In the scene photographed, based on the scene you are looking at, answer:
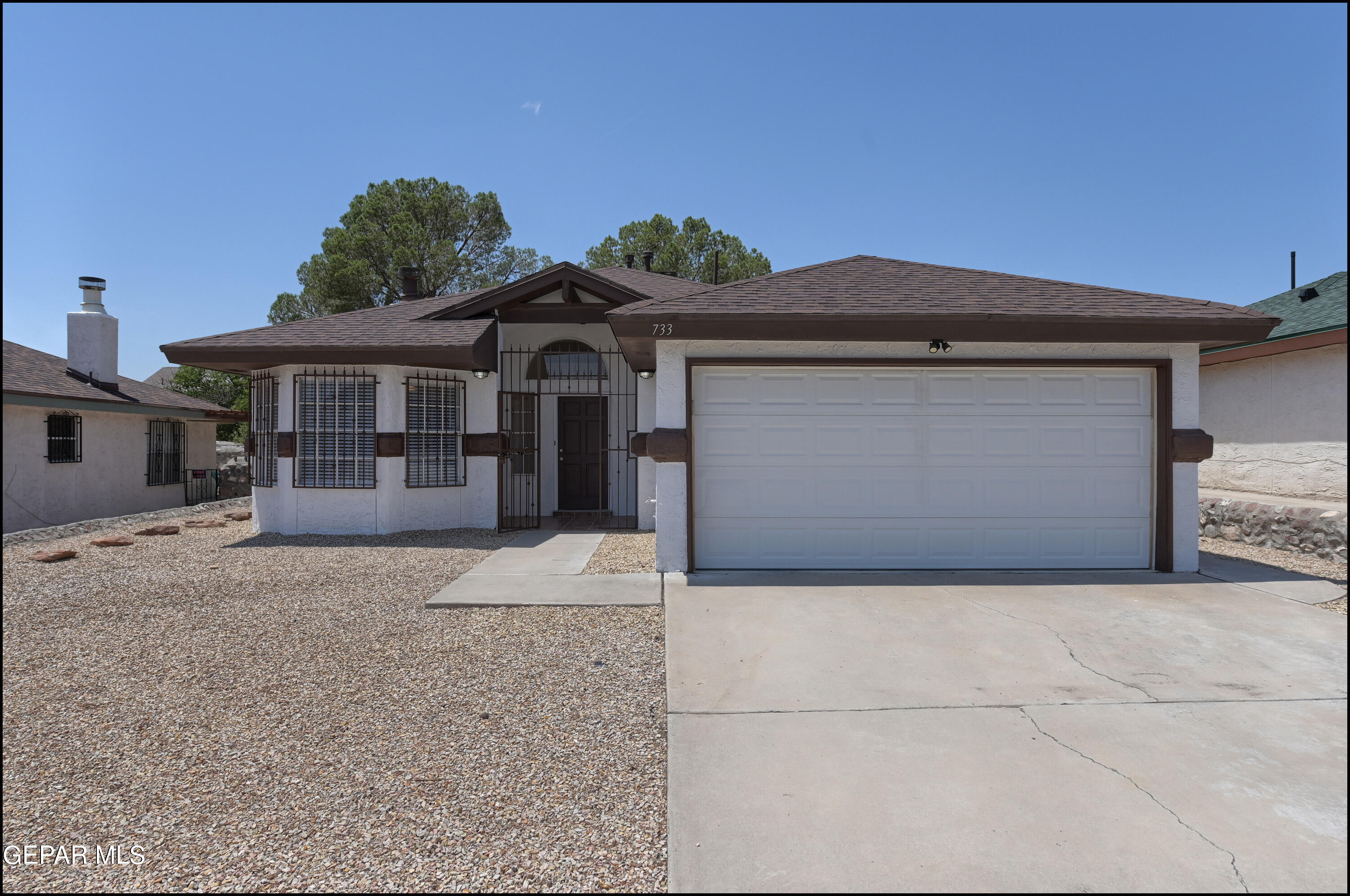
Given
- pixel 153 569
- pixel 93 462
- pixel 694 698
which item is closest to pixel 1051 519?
pixel 694 698

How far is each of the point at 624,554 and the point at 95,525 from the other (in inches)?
353

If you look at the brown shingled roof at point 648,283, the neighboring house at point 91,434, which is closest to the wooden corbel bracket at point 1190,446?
the brown shingled roof at point 648,283

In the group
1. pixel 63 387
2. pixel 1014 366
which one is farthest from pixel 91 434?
pixel 1014 366

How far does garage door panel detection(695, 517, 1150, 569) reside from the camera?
732 centimetres

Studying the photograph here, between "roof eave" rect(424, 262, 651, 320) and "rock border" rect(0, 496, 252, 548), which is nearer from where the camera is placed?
"rock border" rect(0, 496, 252, 548)

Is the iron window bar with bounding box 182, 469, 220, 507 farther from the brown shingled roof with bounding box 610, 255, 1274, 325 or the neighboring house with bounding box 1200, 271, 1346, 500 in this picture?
the neighboring house with bounding box 1200, 271, 1346, 500

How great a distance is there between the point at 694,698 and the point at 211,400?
2992cm

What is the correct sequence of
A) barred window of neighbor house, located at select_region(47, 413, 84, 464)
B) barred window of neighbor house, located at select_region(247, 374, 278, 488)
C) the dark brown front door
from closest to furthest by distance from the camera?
barred window of neighbor house, located at select_region(247, 374, 278, 488)
the dark brown front door
barred window of neighbor house, located at select_region(47, 413, 84, 464)

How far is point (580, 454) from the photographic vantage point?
12.7m

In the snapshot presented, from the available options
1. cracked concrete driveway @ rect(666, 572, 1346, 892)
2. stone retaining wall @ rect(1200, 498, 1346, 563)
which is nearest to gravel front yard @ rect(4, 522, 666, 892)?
cracked concrete driveway @ rect(666, 572, 1346, 892)

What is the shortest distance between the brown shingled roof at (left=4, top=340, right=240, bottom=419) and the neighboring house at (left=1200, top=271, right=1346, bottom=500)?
18783 mm

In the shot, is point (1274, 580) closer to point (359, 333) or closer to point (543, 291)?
point (543, 291)

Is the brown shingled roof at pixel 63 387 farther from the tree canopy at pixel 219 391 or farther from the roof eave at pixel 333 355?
the tree canopy at pixel 219 391

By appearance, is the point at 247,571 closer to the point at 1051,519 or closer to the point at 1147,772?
the point at 1147,772
